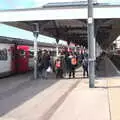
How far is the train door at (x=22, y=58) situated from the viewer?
36.7 meters

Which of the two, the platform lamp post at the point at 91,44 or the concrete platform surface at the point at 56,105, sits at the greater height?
the platform lamp post at the point at 91,44

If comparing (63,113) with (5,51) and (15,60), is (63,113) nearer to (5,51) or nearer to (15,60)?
(5,51)

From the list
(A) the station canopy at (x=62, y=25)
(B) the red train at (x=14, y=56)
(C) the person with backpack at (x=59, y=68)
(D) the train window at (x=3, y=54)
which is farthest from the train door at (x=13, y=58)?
(C) the person with backpack at (x=59, y=68)

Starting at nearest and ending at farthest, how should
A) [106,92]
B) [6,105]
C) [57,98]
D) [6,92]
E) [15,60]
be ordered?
1. [6,105]
2. [57,98]
3. [106,92]
4. [6,92]
5. [15,60]

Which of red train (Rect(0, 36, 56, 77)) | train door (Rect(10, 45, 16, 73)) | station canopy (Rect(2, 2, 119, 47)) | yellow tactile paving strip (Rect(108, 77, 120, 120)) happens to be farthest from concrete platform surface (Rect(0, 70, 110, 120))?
train door (Rect(10, 45, 16, 73))

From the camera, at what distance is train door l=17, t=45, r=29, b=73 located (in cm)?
3666

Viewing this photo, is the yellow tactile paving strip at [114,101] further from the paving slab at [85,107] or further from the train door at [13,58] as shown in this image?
the train door at [13,58]

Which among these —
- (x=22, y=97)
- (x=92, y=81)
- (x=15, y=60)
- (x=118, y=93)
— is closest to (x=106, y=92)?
(x=118, y=93)

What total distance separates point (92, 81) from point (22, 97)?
437 cm

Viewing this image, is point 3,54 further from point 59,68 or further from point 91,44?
point 91,44

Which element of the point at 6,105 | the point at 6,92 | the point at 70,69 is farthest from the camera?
the point at 70,69

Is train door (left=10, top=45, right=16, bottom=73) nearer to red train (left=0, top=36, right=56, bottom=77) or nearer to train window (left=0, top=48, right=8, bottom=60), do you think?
red train (left=0, top=36, right=56, bottom=77)

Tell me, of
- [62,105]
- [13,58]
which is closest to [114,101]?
[62,105]

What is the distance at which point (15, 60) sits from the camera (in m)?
35.9
